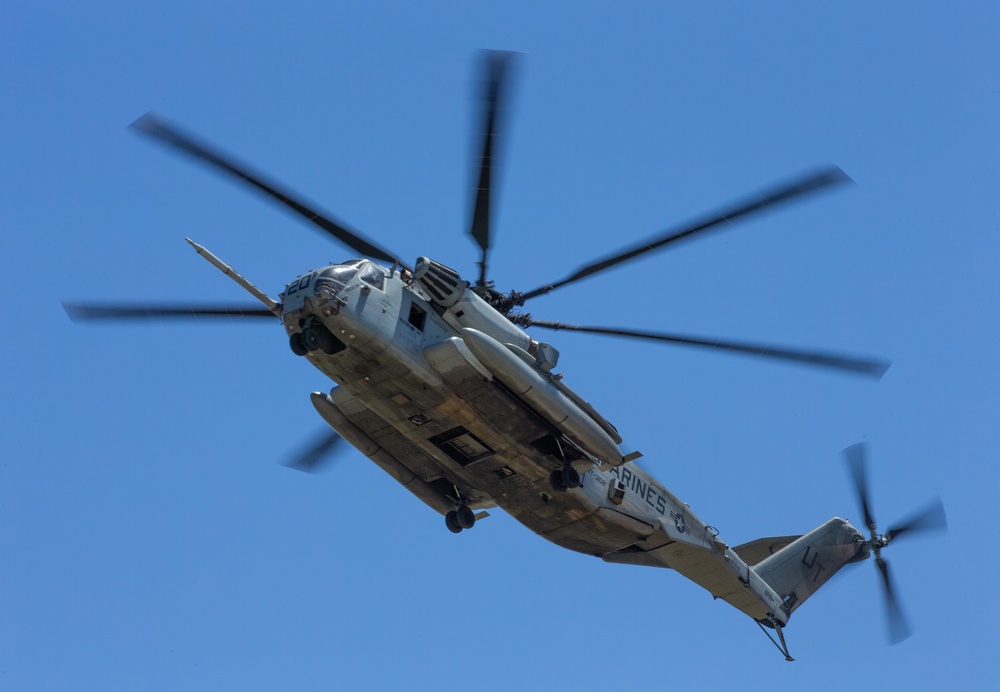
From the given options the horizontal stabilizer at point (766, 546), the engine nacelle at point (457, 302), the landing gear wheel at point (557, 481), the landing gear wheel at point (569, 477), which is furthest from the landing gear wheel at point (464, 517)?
the horizontal stabilizer at point (766, 546)

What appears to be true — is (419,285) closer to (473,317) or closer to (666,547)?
(473,317)

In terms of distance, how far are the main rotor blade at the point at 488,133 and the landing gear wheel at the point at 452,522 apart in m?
7.83

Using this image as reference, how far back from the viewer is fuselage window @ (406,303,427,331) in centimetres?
2506

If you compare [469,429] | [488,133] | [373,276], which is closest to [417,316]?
[373,276]

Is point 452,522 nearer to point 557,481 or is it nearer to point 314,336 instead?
point 557,481

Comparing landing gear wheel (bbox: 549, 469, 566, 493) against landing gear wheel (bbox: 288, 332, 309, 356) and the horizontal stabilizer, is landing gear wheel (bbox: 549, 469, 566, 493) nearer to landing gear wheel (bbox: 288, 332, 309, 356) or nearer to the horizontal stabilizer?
landing gear wheel (bbox: 288, 332, 309, 356)

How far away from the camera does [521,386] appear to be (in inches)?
990

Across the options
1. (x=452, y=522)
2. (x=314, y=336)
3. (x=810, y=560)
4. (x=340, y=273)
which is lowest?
(x=452, y=522)

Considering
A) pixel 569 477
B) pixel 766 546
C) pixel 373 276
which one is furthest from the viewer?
pixel 766 546

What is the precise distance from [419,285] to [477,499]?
6.39 metres

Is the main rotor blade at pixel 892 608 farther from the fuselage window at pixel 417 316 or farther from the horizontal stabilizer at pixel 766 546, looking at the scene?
the fuselage window at pixel 417 316

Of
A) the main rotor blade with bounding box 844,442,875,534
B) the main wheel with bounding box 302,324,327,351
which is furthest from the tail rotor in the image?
the main wheel with bounding box 302,324,327,351

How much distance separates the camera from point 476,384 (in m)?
25.1

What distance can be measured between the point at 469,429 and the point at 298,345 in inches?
165
